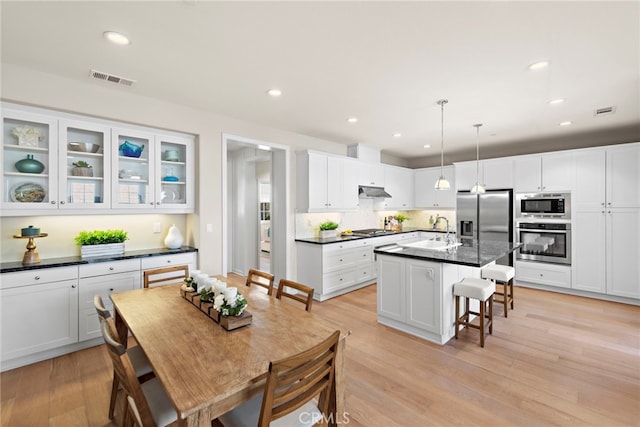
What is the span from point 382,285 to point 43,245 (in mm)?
3651

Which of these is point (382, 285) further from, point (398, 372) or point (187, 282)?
point (187, 282)

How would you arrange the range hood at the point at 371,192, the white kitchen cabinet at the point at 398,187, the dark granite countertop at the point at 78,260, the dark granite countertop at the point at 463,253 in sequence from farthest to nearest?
the white kitchen cabinet at the point at 398,187 → the range hood at the point at 371,192 → the dark granite countertop at the point at 463,253 → the dark granite countertop at the point at 78,260

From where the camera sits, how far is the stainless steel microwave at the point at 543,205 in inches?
187

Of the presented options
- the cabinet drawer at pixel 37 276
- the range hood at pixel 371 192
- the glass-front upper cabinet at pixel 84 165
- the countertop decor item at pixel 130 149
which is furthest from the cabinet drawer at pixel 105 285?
the range hood at pixel 371 192

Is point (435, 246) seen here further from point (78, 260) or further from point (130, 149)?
point (78, 260)

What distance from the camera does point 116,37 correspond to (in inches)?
83.6

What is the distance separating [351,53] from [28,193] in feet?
10.5

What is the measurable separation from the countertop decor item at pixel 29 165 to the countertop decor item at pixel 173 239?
1332 millimetres

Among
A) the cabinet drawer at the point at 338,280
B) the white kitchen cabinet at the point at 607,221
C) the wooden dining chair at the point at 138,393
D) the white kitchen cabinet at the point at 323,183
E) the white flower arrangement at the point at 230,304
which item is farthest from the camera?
the white kitchen cabinet at the point at 323,183

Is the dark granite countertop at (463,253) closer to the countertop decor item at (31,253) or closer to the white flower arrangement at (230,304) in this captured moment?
the white flower arrangement at (230,304)

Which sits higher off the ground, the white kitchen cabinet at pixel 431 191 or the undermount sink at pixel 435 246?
the white kitchen cabinet at pixel 431 191

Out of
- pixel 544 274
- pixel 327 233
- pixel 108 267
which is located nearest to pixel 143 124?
pixel 108 267

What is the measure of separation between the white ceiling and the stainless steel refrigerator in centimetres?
180

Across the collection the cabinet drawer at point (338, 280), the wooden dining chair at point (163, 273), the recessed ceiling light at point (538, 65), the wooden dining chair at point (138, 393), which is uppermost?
the recessed ceiling light at point (538, 65)
